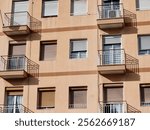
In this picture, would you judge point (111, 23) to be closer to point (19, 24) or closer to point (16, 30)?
point (16, 30)

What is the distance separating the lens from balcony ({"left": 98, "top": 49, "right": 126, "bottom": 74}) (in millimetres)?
18000

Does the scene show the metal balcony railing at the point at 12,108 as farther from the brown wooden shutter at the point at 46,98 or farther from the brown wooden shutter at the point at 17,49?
the brown wooden shutter at the point at 17,49

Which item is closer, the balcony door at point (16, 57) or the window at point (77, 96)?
the window at point (77, 96)

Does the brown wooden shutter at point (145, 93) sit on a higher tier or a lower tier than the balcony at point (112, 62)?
lower

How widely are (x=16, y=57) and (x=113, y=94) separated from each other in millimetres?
5138

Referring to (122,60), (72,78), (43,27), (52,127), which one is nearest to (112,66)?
(122,60)

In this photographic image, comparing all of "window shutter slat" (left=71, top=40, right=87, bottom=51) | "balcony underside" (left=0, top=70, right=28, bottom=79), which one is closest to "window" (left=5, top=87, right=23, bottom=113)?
"balcony underside" (left=0, top=70, right=28, bottom=79)

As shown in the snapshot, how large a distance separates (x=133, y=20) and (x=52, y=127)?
793cm

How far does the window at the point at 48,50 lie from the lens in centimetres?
1973

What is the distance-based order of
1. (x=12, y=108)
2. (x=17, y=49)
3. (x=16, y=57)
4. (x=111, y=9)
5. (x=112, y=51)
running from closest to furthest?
(x=112, y=51)
(x=12, y=108)
(x=111, y=9)
(x=16, y=57)
(x=17, y=49)

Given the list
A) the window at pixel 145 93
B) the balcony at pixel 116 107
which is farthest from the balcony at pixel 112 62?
the balcony at pixel 116 107

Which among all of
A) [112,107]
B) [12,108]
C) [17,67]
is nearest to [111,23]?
[112,107]

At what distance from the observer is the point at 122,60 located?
60.3 feet

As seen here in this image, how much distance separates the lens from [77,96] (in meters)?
18.8
